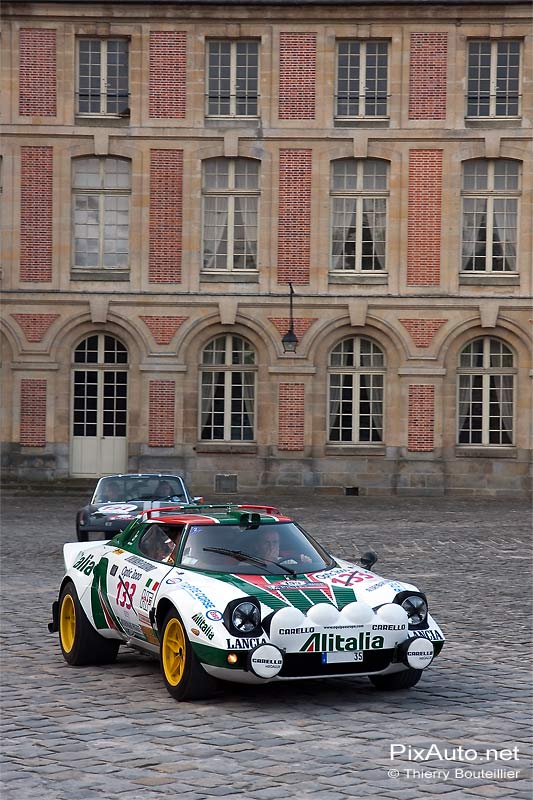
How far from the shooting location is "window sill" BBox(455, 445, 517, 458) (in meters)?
34.8

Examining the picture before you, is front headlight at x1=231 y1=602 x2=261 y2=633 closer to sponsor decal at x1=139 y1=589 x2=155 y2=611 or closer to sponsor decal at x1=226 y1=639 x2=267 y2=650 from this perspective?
sponsor decal at x1=226 y1=639 x2=267 y2=650

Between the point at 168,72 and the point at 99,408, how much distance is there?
28.6 feet

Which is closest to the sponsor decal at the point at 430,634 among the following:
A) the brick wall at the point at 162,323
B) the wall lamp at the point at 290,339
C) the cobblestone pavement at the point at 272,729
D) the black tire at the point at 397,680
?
the black tire at the point at 397,680

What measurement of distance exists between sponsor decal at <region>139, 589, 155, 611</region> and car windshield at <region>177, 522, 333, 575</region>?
327mm

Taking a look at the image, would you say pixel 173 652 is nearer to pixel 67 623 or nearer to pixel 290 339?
pixel 67 623

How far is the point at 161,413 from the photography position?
35125mm

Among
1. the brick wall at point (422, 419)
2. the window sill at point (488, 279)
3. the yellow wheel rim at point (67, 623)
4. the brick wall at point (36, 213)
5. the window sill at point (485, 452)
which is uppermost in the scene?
the brick wall at point (36, 213)

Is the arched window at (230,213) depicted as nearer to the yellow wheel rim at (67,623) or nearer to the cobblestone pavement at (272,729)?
the cobblestone pavement at (272,729)

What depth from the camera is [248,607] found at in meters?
8.89

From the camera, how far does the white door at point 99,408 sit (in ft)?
116

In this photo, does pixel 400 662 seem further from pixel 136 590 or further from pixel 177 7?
pixel 177 7

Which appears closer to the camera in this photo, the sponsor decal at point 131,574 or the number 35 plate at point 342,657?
the number 35 plate at point 342,657

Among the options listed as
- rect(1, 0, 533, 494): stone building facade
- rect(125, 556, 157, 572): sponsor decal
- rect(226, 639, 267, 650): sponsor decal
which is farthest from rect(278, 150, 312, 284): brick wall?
rect(226, 639, 267, 650): sponsor decal

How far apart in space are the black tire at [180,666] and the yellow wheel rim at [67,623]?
1.64 metres
